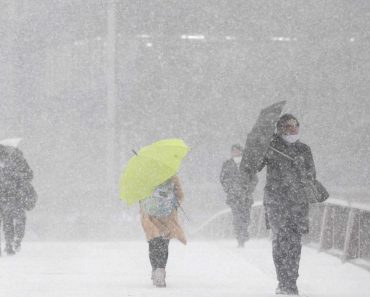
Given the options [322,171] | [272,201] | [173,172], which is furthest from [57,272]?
[322,171]

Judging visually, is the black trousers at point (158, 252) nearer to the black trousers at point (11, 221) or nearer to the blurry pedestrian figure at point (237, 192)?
the black trousers at point (11, 221)

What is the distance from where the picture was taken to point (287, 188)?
23.9 ft

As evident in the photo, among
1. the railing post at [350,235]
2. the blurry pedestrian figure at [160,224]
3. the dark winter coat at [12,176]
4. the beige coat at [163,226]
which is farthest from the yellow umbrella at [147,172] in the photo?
the dark winter coat at [12,176]

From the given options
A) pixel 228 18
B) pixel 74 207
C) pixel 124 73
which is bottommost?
pixel 74 207

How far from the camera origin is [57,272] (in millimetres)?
10234

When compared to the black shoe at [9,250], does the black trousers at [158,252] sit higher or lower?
higher

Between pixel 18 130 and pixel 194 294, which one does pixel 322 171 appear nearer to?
pixel 18 130

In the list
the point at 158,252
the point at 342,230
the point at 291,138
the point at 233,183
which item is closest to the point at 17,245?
the point at 233,183

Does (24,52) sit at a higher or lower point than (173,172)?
lower

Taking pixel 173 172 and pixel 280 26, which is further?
pixel 280 26

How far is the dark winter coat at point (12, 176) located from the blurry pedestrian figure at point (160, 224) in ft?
14.6

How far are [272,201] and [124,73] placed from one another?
57.4 metres

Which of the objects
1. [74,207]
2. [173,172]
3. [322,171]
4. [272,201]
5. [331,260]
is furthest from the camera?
[322,171]

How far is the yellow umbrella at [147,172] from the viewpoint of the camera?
8.11 metres
